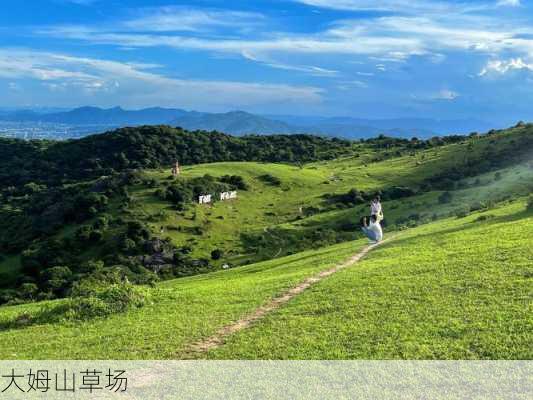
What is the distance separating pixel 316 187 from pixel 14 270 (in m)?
70.0

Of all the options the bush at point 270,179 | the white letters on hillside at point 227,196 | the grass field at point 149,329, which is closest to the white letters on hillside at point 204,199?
the white letters on hillside at point 227,196

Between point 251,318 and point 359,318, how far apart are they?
3.98m

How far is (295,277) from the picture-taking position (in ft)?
85.3

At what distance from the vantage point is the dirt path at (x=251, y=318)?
16406mm

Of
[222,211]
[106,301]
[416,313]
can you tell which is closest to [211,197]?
[222,211]

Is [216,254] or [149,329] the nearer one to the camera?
[149,329]

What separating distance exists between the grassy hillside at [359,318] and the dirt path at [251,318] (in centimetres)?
43

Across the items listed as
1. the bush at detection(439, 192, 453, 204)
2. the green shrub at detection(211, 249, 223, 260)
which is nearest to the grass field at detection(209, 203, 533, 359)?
the bush at detection(439, 192, 453, 204)

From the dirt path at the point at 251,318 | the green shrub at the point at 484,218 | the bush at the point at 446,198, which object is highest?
the green shrub at the point at 484,218

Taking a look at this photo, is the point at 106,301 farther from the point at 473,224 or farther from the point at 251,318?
the point at 473,224

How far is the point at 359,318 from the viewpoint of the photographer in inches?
671

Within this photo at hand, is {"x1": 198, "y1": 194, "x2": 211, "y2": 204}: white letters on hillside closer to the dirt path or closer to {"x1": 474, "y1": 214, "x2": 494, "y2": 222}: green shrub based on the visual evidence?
{"x1": 474, "y1": 214, "x2": 494, "y2": 222}: green shrub

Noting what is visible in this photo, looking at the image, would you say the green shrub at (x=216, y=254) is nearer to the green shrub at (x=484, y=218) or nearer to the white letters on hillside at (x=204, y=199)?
the white letters on hillside at (x=204, y=199)

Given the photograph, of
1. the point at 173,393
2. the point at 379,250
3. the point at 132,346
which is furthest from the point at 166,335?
the point at 379,250
